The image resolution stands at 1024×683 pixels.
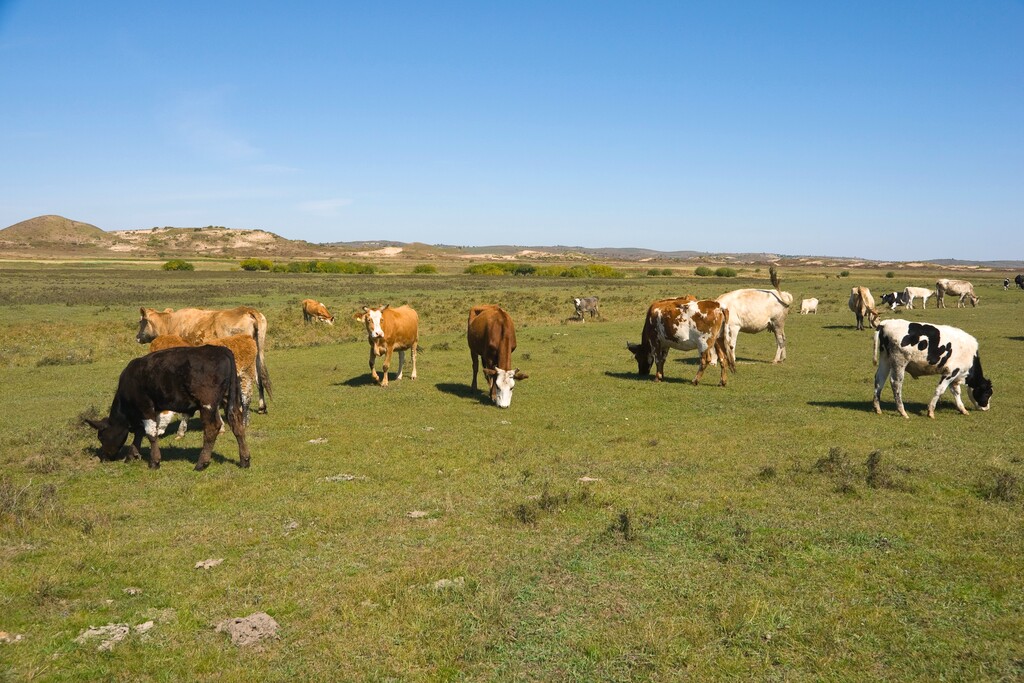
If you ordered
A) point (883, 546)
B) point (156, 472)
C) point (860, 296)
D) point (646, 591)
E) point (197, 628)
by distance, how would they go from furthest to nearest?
point (860, 296) < point (156, 472) < point (883, 546) < point (646, 591) < point (197, 628)

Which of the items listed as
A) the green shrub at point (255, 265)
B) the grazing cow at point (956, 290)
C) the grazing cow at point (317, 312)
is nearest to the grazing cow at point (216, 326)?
the grazing cow at point (317, 312)

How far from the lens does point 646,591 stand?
20.7 feet

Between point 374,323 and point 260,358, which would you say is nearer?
point 260,358

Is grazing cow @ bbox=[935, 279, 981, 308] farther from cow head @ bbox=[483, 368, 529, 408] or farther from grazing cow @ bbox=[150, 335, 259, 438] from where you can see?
grazing cow @ bbox=[150, 335, 259, 438]

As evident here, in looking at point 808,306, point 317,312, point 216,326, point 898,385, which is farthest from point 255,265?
point 898,385

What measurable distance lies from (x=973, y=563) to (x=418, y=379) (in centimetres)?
1433

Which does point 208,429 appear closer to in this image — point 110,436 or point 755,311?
point 110,436

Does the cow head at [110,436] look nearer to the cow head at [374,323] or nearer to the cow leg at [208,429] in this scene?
the cow leg at [208,429]

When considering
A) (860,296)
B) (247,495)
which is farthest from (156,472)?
(860,296)

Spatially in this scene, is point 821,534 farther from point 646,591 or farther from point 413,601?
point 413,601

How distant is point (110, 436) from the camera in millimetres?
10617

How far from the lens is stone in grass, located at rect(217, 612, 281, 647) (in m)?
5.60

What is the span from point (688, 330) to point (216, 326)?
11.6 meters

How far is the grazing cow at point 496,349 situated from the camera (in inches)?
598
